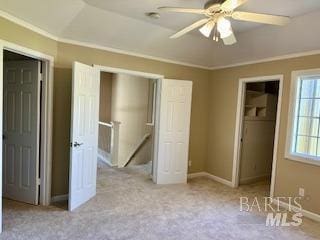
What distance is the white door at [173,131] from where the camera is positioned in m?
4.46

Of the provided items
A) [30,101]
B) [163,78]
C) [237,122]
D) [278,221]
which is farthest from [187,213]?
[30,101]

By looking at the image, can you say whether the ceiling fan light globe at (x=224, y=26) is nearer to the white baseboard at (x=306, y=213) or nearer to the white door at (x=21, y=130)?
the white door at (x=21, y=130)

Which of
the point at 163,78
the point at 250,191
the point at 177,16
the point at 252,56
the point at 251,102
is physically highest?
the point at 177,16

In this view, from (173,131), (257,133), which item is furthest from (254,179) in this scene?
(173,131)

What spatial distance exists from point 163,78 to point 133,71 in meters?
0.62

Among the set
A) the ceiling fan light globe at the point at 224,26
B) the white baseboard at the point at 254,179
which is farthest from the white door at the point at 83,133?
the white baseboard at the point at 254,179

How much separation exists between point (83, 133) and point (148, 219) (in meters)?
1.47

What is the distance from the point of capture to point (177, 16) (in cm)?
320

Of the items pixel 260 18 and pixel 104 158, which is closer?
pixel 260 18

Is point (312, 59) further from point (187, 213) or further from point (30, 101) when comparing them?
point (30, 101)

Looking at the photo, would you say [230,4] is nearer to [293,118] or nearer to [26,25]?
[26,25]

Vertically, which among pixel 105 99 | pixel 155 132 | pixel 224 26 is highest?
pixel 224 26

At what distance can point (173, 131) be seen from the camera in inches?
180

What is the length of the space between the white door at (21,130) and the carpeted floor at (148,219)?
27 centimetres
